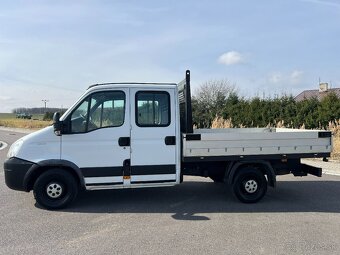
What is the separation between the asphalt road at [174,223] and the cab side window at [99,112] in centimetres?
152

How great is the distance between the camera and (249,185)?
25.9ft

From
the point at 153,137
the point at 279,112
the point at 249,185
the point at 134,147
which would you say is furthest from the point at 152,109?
the point at 279,112

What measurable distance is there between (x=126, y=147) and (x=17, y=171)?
1.96 metres

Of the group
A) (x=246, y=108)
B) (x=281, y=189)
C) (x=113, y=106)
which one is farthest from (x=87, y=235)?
(x=246, y=108)

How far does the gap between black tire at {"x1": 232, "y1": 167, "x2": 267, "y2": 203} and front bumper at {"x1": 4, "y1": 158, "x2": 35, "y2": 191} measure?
12.6 ft

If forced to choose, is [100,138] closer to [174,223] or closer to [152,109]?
[152,109]

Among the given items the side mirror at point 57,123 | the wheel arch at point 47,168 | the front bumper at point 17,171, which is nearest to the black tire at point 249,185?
the wheel arch at point 47,168

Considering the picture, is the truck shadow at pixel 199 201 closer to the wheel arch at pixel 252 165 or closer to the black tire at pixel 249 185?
the black tire at pixel 249 185

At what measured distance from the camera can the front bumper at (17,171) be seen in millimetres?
7125

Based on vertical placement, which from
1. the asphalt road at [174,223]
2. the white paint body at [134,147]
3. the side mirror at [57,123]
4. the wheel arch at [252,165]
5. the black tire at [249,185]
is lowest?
the asphalt road at [174,223]

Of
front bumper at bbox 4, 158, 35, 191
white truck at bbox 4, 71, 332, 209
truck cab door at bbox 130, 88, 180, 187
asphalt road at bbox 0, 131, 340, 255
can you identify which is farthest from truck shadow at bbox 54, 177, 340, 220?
front bumper at bbox 4, 158, 35, 191

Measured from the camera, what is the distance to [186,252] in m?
5.12

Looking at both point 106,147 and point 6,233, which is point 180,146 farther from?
point 6,233

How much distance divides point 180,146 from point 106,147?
1.36 meters
